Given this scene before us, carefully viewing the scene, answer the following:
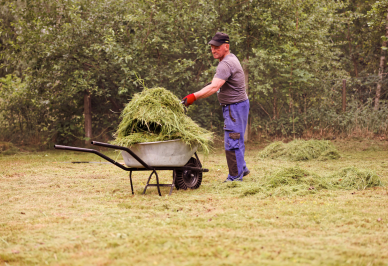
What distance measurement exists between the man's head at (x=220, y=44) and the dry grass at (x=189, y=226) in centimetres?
164

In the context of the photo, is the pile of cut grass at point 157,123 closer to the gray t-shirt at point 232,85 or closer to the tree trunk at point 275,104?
the gray t-shirt at point 232,85

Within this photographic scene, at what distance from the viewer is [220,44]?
4652 mm

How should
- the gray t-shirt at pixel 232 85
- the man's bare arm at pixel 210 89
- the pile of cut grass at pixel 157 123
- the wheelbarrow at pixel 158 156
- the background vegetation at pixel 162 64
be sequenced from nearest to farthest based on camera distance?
the wheelbarrow at pixel 158 156 < the pile of cut grass at pixel 157 123 < the man's bare arm at pixel 210 89 < the gray t-shirt at pixel 232 85 < the background vegetation at pixel 162 64

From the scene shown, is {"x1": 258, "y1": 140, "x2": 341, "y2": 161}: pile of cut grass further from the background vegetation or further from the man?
the man

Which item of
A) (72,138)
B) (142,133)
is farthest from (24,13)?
(142,133)

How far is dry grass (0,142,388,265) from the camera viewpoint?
217 cm

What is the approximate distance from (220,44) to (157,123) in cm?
138

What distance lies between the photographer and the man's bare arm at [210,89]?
4248 mm

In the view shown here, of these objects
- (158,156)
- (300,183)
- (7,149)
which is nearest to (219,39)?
(158,156)

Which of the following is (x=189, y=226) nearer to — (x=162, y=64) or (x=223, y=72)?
(x=223, y=72)

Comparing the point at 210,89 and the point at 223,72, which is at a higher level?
the point at 223,72

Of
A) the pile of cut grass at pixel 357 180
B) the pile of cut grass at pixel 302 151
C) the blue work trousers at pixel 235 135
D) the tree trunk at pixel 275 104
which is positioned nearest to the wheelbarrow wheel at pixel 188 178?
the blue work trousers at pixel 235 135

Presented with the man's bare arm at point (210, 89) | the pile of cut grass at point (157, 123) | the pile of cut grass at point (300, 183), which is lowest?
the pile of cut grass at point (300, 183)

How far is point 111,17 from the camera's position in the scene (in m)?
9.16
